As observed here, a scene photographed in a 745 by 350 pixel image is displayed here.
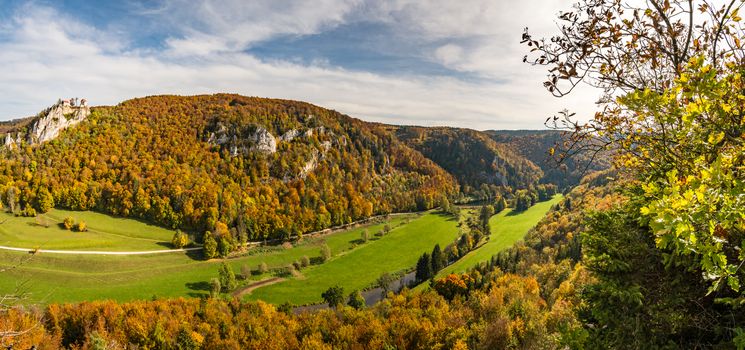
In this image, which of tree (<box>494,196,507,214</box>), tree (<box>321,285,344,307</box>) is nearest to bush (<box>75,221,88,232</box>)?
tree (<box>321,285,344,307</box>)

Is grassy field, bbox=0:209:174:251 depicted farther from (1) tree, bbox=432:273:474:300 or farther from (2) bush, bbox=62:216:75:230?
(1) tree, bbox=432:273:474:300

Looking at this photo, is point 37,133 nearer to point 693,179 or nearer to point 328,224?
point 328,224

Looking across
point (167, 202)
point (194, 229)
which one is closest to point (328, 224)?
point (194, 229)

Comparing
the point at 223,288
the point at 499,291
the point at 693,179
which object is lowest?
the point at 223,288

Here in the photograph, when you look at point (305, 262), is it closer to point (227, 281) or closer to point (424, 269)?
point (227, 281)

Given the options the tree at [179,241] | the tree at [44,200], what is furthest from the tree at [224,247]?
the tree at [44,200]

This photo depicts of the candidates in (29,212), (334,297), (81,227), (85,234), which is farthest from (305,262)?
(29,212)

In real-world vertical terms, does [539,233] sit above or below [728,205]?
below
